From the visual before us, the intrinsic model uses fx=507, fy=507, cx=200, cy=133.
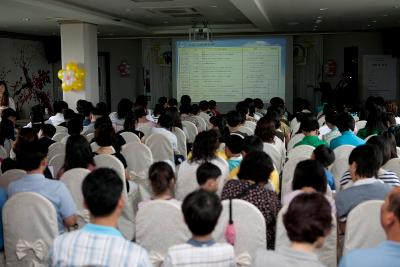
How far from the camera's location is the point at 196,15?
12031mm

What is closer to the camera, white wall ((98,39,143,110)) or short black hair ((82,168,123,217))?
short black hair ((82,168,123,217))

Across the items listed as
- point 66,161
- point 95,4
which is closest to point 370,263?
point 66,161

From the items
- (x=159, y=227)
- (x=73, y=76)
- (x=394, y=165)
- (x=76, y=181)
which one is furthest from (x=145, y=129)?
(x=73, y=76)

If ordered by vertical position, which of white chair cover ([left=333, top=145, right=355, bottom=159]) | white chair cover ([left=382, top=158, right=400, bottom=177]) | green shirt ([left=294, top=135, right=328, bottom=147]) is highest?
green shirt ([left=294, top=135, right=328, bottom=147])

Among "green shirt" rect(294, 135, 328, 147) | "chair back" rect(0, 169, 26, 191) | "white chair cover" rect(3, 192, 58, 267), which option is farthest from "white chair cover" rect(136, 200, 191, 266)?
"green shirt" rect(294, 135, 328, 147)

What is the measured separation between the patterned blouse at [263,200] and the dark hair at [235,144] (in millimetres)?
1250

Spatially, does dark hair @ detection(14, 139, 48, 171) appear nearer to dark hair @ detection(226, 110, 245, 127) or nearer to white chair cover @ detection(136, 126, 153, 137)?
dark hair @ detection(226, 110, 245, 127)

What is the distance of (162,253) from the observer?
130 inches

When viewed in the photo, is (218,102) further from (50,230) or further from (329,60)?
(50,230)

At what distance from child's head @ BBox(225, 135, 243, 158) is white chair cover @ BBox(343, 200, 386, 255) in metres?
1.79

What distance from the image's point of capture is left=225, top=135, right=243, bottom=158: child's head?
479 cm

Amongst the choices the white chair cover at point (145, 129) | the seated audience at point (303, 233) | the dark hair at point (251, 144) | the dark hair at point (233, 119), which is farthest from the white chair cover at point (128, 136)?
the seated audience at point (303, 233)

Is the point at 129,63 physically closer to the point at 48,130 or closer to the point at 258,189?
the point at 48,130

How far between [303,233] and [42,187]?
2.08 metres
